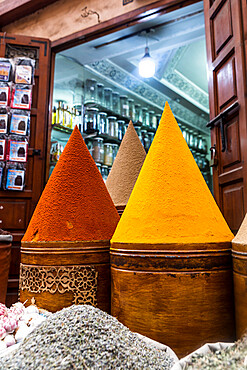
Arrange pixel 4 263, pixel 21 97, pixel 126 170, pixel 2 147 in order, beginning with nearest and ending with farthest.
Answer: pixel 126 170
pixel 4 263
pixel 2 147
pixel 21 97

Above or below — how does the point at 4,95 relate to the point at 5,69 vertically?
below

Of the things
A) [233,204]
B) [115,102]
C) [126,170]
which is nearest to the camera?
[126,170]

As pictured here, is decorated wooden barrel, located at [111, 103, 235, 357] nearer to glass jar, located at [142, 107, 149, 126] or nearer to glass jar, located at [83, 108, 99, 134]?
glass jar, located at [83, 108, 99, 134]

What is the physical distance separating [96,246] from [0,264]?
763 millimetres

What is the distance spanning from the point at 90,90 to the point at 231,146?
2125mm

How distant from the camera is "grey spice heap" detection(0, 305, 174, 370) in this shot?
1.78 feet

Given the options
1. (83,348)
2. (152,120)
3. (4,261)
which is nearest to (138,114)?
(152,120)

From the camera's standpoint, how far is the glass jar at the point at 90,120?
3.29 meters

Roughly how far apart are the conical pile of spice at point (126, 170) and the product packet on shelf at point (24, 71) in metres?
1.46

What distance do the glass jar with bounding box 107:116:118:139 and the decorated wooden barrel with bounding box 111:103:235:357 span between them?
8.51 feet

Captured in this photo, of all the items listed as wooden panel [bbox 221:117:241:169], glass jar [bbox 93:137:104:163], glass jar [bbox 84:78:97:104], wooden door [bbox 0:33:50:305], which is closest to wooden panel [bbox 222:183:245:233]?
wooden panel [bbox 221:117:241:169]

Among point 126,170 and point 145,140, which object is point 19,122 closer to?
point 126,170

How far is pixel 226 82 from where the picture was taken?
186 centimetres

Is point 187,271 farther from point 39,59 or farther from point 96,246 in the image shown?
point 39,59
